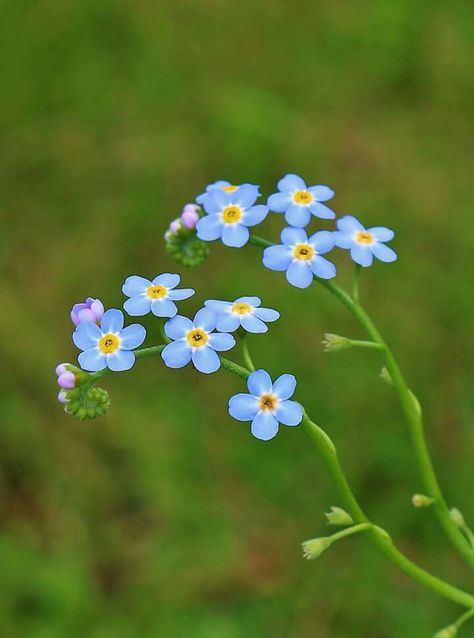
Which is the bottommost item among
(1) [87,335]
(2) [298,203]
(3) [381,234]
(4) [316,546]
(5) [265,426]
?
(4) [316,546]

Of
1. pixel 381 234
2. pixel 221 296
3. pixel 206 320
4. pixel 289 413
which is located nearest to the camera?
pixel 289 413

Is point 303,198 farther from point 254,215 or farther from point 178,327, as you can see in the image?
point 178,327

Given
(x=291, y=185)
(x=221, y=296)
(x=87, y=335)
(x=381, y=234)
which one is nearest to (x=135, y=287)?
(x=87, y=335)

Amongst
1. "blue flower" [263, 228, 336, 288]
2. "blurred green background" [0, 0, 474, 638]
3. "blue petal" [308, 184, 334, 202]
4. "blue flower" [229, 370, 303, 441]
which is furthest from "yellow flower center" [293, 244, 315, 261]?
"blurred green background" [0, 0, 474, 638]

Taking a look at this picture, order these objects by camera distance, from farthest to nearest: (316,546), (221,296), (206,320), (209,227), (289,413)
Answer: (221,296) < (209,227) < (316,546) < (206,320) < (289,413)

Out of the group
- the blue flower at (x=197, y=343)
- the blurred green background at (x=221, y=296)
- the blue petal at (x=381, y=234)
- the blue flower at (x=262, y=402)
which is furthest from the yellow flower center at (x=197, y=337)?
the blurred green background at (x=221, y=296)

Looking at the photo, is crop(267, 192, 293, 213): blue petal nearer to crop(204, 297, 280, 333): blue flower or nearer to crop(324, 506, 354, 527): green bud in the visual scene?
crop(204, 297, 280, 333): blue flower

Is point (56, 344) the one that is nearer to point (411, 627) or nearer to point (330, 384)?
point (330, 384)
